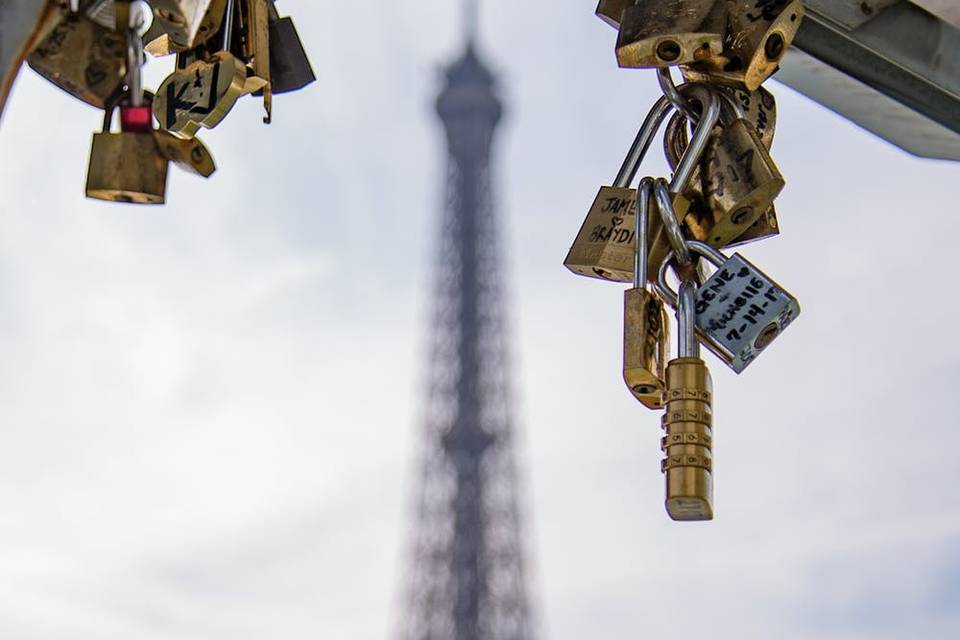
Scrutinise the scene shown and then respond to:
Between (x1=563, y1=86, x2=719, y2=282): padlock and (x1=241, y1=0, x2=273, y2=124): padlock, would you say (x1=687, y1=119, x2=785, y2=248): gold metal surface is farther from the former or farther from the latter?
(x1=241, y1=0, x2=273, y2=124): padlock

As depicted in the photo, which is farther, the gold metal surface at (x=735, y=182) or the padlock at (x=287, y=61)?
the padlock at (x=287, y=61)

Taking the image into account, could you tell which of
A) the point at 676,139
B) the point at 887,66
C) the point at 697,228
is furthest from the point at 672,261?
the point at 887,66

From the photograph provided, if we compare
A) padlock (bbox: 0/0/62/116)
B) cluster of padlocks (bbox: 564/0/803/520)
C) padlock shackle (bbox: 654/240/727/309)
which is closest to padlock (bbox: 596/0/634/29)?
cluster of padlocks (bbox: 564/0/803/520)

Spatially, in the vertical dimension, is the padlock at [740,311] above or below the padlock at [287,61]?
below

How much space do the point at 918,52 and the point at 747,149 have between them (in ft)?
0.77

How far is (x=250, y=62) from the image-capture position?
1.24 m

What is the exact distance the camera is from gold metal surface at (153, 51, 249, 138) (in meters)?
1.16

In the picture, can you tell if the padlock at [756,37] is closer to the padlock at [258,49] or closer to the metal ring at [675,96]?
the metal ring at [675,96]

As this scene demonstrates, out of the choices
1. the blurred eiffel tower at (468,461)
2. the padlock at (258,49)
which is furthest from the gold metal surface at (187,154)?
the blurred eiffel tower at (468,461)

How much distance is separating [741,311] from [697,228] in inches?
4.8

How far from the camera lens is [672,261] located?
1.19 meters

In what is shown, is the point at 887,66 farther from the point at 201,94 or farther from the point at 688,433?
the point at 201,94

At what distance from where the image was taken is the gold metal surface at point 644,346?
43.4 inches

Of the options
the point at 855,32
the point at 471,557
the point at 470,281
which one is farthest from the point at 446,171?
the point at 855,32
